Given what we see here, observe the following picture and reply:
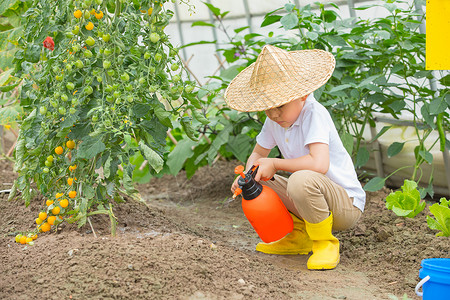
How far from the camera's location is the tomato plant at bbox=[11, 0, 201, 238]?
1.79 m

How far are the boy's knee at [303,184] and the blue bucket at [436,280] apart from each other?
0.53 metres

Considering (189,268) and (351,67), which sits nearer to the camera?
(189,268)

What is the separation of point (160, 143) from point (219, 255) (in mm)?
463

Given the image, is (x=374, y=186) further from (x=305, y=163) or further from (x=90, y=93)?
(x=90, y=93)

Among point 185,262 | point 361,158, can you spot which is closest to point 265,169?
point 185,262

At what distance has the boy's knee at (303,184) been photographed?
1.99 meters

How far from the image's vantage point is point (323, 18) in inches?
111

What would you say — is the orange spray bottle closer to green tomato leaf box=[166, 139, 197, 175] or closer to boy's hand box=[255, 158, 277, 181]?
boy's hand box=[255, 158, 277, 181]

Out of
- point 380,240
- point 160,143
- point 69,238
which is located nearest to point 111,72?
point 160,143

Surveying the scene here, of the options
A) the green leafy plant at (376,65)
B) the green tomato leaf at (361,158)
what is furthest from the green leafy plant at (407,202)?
the green tomato leaf at (361,158)

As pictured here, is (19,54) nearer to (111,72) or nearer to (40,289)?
(111,72)

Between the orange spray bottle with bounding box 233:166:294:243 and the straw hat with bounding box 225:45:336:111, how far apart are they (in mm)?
266

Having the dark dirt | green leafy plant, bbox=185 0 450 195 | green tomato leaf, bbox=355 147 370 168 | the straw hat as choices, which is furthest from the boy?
green tomato leaf, bbox=355 147 370 168

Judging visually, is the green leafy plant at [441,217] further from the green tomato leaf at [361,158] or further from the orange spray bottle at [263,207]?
the green tomato leaf at [361,158]
